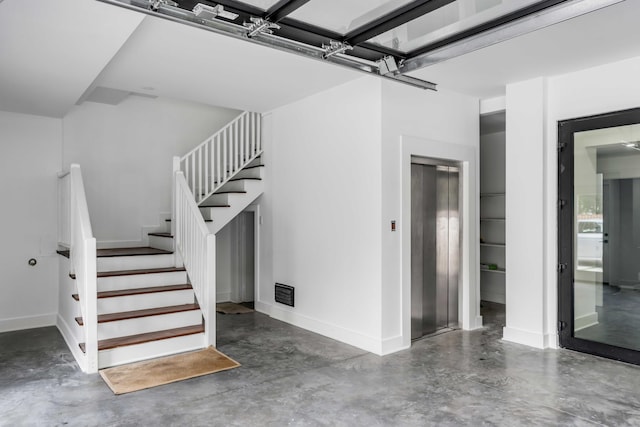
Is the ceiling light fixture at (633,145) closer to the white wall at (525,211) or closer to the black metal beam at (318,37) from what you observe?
the white wall at (525,211)

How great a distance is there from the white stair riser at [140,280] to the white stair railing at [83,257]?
0.96ft

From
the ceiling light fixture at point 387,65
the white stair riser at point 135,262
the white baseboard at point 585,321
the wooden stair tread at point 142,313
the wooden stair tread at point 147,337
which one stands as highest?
the ceiling light fixture at point 387,65

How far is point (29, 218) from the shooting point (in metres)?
5.82

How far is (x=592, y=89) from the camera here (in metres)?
4.57

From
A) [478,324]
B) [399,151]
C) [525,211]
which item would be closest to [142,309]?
[399,151]

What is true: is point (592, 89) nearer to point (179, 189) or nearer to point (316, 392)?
point (316, 392)

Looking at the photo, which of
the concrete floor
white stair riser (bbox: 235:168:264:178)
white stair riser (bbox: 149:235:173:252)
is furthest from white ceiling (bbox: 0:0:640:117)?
the concrete floor

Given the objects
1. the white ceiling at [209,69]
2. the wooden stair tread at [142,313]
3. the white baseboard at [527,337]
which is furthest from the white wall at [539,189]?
the wooden stair tread at [142,313]

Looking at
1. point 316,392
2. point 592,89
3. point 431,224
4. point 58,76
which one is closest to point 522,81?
point 592,89

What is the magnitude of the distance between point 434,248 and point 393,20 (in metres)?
3.36

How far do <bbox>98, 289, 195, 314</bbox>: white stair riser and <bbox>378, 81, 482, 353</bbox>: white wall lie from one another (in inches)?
87.6

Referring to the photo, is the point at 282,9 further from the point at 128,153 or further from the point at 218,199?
the point at 128,153

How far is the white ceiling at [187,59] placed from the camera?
3.11 meters

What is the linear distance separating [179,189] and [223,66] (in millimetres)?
1693
